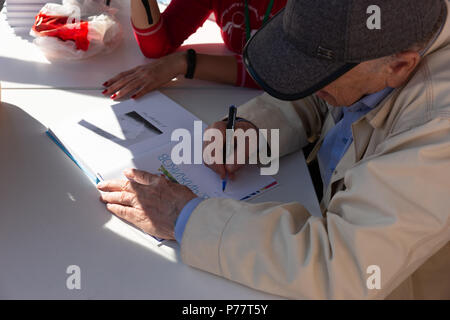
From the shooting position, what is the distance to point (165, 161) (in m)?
1.33

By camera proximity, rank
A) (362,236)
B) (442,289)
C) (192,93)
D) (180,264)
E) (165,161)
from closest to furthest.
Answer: (362,236), (180,264), (442,289), (165,161), (192,93)

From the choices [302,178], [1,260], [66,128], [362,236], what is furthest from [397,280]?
[66,128]

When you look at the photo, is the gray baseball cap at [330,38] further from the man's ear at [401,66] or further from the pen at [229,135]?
the pen at [229,135]

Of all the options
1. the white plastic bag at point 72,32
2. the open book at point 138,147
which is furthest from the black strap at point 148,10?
the open book at point 138,147

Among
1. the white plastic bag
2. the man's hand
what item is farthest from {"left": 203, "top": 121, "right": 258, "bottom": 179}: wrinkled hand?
the white plastic bag

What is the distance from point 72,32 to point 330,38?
113 cm

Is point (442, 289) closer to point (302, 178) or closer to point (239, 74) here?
point (302, 178)

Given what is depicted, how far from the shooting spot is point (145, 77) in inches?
64.4

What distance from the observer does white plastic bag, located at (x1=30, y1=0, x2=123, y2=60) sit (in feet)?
5.81

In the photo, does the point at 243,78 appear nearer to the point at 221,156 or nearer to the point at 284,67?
the point at 221,156

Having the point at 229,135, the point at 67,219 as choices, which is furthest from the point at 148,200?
the point at 229,135

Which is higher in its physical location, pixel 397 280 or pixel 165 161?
pixel 165 161
